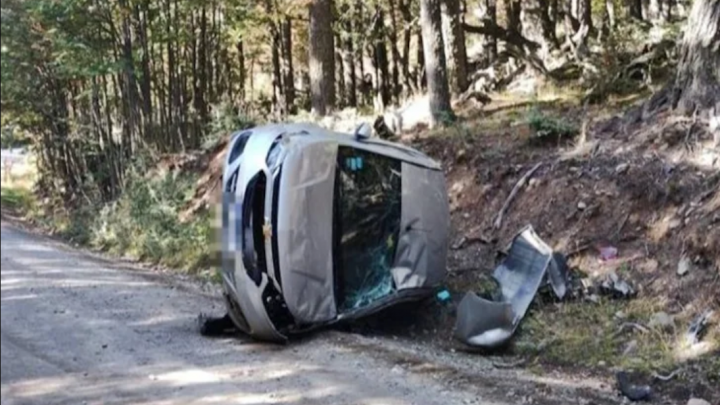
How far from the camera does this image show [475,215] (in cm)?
706

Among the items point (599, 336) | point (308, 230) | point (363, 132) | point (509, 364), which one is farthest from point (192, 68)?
point (599, 336)

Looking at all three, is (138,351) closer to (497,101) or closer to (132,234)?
(132,234)

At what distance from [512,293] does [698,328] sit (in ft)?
4.48

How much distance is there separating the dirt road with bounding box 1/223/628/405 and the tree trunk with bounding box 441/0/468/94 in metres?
2.85

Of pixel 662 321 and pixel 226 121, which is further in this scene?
pixel 662 321

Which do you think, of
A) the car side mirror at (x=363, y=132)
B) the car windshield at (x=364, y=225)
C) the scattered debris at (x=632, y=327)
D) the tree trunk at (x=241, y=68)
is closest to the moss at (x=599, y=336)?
the scattered debris at (x=632, y=327)

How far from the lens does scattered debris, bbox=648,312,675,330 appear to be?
501 centimetres

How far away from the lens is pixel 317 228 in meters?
5.09

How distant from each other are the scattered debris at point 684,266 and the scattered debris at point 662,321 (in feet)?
1.24

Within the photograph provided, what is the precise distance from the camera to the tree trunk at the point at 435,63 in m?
6.23

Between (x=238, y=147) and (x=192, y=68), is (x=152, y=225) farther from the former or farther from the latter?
(x=192, y=68)

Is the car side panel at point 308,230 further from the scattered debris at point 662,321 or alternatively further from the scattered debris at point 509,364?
the scattered debris at point 662,321

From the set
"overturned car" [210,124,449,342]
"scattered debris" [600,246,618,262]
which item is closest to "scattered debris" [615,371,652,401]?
"scattered debris" [600,246,618,262]

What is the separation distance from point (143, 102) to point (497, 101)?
383 cm
